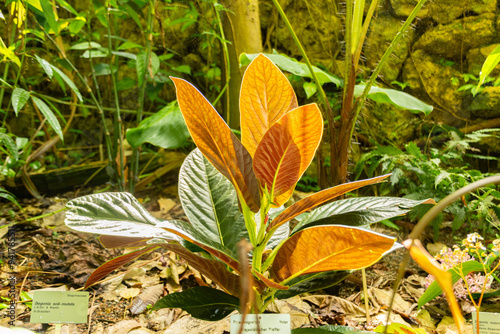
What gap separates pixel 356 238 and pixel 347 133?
0.47 metres

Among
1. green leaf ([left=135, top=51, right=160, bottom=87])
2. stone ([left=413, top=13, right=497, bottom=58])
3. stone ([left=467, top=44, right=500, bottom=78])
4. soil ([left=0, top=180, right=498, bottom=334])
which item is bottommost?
soil ([left=0, top=180, right=498, bottom=334])

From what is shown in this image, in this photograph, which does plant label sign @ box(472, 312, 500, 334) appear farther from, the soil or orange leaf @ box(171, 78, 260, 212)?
orange leaf @ box(171, 78, 260, 212)

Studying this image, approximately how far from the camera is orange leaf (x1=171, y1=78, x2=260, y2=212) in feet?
2.15

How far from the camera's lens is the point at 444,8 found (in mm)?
1223

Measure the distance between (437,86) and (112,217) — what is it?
1220mm

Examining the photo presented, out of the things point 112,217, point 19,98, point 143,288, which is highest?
point 19,98

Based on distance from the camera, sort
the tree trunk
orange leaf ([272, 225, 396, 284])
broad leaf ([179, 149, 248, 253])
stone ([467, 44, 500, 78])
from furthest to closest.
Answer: the tree trunk → stone ([467, 44, 500, 78]) → broad leaf ([179, 149, 248, 253]) → orange leaf ([272, 225, 396, 284])

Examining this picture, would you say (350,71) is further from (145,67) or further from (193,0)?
(193,0)

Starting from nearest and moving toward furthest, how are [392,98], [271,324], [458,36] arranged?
[271,324], [392,98], [458,36]

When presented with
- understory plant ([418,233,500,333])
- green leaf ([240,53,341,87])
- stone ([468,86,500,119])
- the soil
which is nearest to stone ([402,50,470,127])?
stone ([468,86,500,119])

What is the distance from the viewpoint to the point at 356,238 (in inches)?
23.4

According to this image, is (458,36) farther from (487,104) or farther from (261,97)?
(261,97)

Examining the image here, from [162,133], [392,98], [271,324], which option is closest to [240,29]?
[162,133]

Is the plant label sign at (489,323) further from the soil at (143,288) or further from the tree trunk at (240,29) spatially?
the tree trunk at (240,29)
